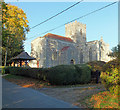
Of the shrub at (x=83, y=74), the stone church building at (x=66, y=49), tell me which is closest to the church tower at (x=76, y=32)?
the stone church building at (x=66, y=49)

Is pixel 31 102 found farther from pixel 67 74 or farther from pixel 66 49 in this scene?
pixel 66 49

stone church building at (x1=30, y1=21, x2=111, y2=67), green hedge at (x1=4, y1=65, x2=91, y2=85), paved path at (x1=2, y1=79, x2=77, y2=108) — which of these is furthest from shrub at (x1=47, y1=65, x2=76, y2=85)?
stone church building at (x1=30, y1=21, x2=111, y2=67)

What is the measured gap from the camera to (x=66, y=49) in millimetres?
40688

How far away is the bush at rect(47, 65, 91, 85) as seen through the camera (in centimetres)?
1023

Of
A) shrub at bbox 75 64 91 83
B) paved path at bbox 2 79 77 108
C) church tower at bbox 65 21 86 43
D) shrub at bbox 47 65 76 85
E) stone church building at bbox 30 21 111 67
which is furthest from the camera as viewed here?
church tower at bbox 65 21 86 43

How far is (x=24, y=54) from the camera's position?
1964 cm

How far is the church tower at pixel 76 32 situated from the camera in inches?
2063

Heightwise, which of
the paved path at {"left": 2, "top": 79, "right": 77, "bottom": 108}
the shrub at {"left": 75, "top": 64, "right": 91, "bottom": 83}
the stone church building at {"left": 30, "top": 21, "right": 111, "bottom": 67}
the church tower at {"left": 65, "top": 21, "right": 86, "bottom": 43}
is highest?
the church tower at {"left": 65, "top": 21, "right": 86, "bottom": 43}

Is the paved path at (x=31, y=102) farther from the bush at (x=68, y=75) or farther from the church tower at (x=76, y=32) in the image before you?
the church tower at (x=76, y=32)

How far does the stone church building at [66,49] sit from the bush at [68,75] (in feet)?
90.7

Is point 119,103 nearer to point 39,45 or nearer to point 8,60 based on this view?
point 8,60

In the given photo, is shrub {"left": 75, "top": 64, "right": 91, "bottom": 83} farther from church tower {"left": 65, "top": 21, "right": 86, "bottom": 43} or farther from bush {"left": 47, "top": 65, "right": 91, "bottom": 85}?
church tower {"left": 65, "top": 21, "right": 86, "bottom": 43}

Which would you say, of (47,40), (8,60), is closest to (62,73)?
(8,60)

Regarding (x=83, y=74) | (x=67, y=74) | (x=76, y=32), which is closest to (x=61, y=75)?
(x=67, y=74)
